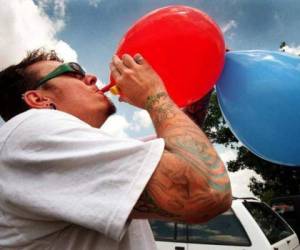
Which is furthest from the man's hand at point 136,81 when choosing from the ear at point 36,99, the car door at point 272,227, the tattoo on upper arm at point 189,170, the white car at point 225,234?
the car door at point 272,227

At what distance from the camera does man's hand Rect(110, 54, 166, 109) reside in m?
1.38

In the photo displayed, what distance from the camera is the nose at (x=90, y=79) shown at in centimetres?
185

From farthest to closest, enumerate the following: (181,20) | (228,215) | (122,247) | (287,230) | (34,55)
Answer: (287,230), (228,215), (34,55), (181,20), (122,247)

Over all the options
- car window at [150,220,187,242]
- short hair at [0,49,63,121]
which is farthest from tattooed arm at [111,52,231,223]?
car window at [150,220,187,242]

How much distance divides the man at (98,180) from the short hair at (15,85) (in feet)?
1.52

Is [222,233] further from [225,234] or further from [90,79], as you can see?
[90,79]

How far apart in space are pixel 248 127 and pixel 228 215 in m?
3.57

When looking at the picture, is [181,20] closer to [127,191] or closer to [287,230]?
[127,191]

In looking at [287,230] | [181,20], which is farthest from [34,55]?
[287,230]

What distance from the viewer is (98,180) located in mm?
1111

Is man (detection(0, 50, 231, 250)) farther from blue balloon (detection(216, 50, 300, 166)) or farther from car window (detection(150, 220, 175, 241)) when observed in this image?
car window (detection(150, 220, 175, 241))

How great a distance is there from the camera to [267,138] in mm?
1995

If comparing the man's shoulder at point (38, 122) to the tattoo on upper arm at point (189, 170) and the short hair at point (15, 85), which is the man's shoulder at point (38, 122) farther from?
the short hair at point (15, 85)

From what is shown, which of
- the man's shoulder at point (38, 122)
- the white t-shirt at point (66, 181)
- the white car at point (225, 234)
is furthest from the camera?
the white car at point (225, 234)
